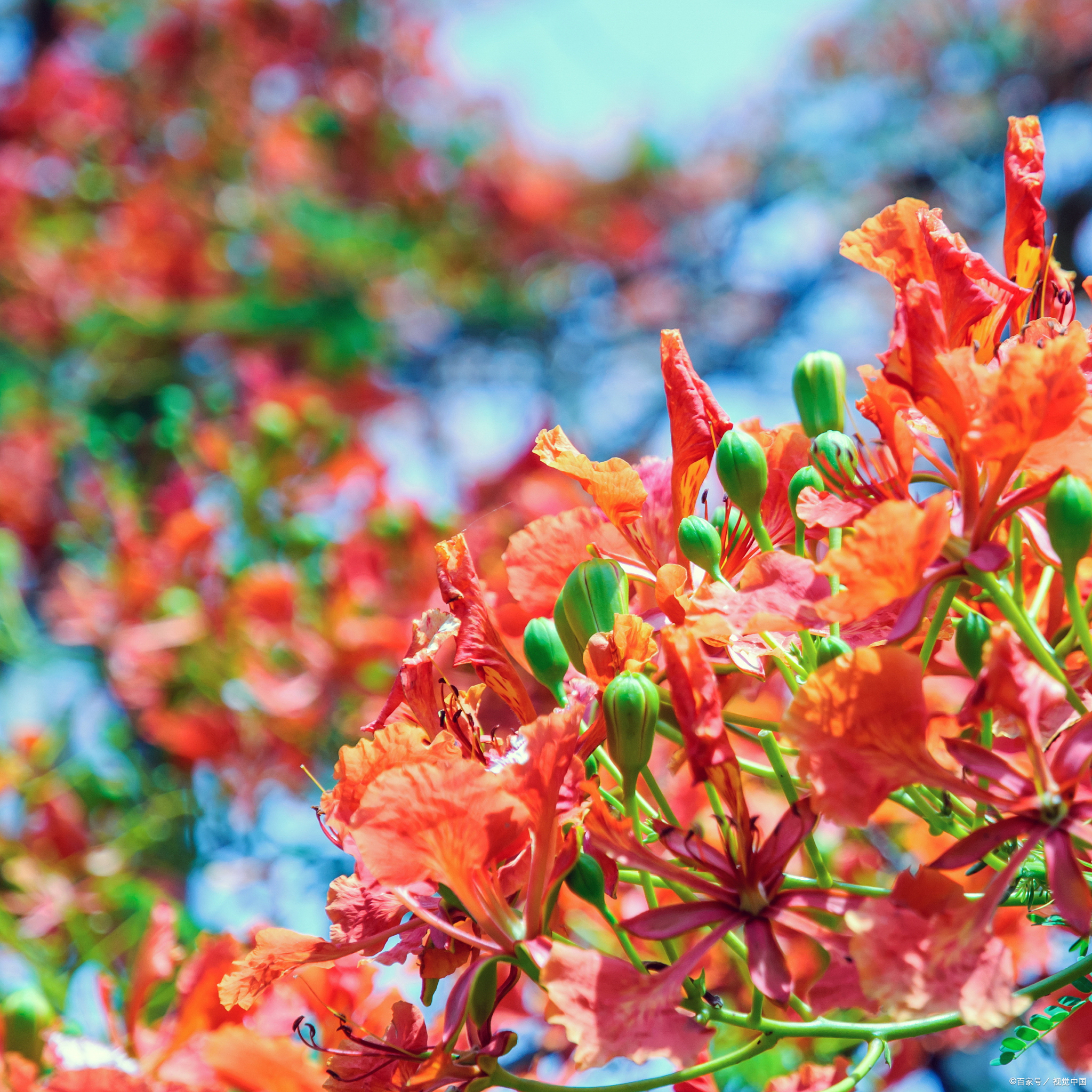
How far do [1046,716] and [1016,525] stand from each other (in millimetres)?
92

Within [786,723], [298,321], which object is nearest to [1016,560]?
[786,723]

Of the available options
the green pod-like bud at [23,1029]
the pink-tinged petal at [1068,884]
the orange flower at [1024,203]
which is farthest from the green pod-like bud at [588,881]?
the green pod-like bud at [23,1029]

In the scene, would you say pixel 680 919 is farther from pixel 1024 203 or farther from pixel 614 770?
pixel 1024 203

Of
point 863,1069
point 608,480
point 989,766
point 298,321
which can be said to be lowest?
point 863,1069

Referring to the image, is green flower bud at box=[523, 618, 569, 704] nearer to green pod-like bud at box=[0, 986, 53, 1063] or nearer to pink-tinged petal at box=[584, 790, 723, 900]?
pink-tinged petal at box=[584, 790, 723, 900]

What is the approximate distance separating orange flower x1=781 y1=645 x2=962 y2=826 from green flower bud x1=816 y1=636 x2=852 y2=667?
0.20 ft

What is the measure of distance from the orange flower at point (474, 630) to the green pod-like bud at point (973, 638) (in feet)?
0.78

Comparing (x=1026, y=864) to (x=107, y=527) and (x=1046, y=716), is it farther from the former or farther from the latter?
(x=107, y=527)

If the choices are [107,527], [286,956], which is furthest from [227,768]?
[286,956]

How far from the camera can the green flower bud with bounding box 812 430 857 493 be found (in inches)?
23.2

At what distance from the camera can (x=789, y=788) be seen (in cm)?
51

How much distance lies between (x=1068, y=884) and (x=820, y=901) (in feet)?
0.36

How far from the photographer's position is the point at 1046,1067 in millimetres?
829

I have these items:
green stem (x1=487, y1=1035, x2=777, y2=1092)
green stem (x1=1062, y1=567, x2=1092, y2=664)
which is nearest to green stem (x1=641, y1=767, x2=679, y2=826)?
green stem (x1=487, y1=1035, x2=777, y2=1092)
